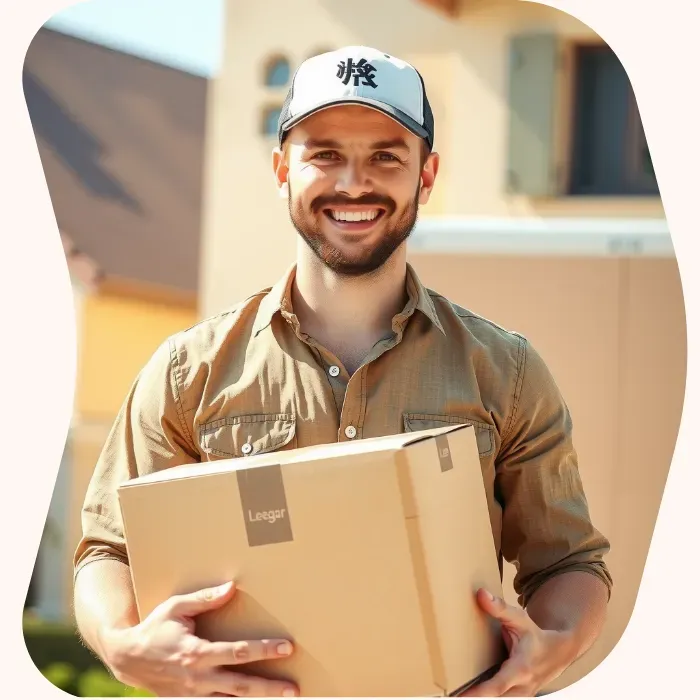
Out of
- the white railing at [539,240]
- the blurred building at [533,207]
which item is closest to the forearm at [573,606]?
the blurred building at [533,207]

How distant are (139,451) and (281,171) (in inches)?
22.3

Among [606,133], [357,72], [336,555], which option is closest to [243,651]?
[336,555]

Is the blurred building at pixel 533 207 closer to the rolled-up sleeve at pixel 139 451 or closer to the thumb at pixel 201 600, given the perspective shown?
the rolled-up sleeve at pixel 139 451

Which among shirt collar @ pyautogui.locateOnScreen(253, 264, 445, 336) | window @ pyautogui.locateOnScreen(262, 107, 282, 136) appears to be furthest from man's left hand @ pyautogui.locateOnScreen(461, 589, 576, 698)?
window @ pyautogui.locateOnScreen(262, 107, 282, 136)

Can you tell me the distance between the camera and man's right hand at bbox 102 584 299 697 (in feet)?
6.50

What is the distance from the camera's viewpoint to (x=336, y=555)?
1946mm

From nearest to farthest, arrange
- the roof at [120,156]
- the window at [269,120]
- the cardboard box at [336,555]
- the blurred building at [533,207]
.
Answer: the cardboard box at [336,555] → the blurred building at [533,207] → the window at [269,120] → the roof at [120,156]

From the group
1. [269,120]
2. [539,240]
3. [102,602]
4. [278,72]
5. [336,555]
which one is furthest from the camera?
[269,120]

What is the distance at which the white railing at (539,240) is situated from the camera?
5.87 meters

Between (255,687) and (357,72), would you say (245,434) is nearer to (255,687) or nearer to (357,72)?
(255,687)

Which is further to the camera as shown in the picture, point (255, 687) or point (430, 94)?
point (430, 94)

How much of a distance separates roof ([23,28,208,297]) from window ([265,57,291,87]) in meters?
2.80

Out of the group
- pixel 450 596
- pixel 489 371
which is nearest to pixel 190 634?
pixel 450 596

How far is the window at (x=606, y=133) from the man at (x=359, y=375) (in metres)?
5.46
